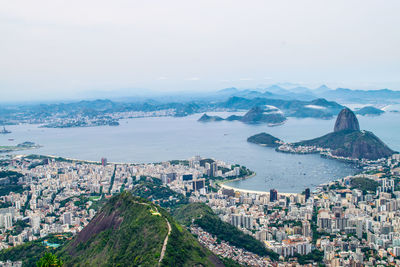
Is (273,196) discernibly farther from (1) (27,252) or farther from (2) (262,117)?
(2) (262,117)

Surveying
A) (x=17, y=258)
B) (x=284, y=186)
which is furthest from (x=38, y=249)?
(x=284, y=186)

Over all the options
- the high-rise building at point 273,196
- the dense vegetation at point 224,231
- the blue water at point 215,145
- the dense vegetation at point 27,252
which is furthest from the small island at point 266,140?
the dense vegetation at point 27,252

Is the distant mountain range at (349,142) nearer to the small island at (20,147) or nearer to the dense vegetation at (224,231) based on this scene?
the dense vegetation at (224,231)

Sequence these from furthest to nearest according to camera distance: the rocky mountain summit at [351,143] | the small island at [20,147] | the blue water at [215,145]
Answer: the small island at [20,147]
the rocky mountain summit at [351,143]
the blue water at [215,145]

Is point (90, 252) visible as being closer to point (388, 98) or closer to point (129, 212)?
point (129, 212)

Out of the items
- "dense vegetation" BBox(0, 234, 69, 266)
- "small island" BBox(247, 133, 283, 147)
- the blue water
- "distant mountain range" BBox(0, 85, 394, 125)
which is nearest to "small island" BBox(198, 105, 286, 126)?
the blue water

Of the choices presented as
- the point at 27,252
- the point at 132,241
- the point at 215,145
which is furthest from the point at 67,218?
the point at 215,145
